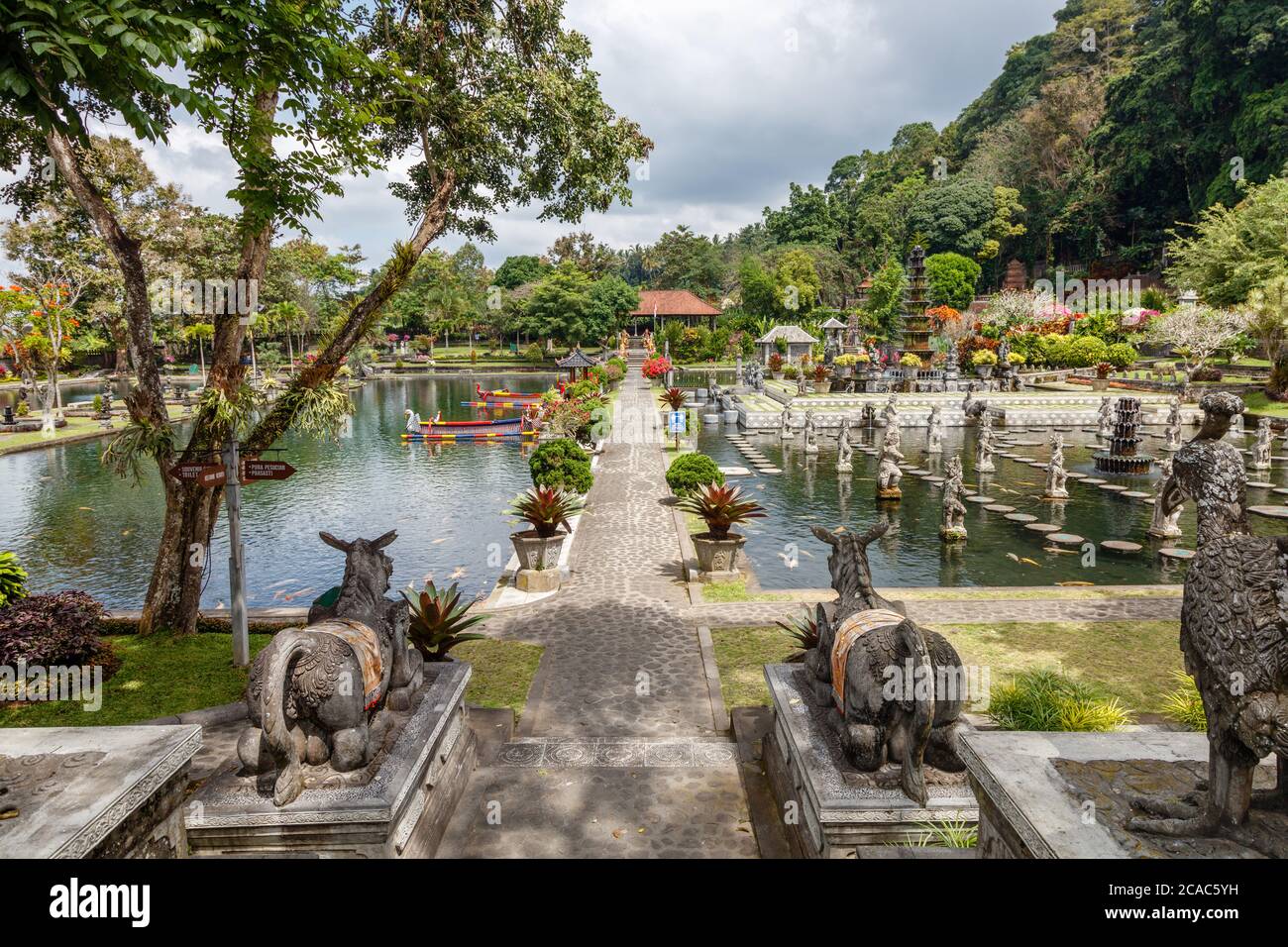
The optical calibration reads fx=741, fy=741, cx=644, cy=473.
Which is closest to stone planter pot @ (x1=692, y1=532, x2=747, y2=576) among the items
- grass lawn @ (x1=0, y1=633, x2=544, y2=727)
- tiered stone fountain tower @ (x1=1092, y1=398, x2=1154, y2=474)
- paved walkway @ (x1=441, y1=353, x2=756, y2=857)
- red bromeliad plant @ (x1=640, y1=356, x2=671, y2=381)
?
paved walkway @ (x1=441, y1=353, x2=756, y2=857)


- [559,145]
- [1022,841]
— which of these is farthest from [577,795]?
[559,145]

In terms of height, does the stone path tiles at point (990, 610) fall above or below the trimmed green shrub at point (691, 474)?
below

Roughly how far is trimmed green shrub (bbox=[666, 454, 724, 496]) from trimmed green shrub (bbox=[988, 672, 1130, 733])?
886 cm

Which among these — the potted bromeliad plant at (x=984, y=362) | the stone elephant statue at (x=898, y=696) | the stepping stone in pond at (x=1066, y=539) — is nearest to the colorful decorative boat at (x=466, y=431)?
the stepping stone in pond at (x=1066, y=539)

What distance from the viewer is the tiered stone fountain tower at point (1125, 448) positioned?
20.0 metres

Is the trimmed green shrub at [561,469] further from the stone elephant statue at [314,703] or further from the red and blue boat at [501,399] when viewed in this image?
the red and blue boat at [501,399]

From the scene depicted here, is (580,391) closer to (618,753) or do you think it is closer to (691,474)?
(691,474)

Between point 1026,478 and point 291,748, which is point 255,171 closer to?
point 291,748

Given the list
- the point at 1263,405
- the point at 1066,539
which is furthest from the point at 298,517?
the point at 1263,405

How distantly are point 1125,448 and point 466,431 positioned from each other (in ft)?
73.1

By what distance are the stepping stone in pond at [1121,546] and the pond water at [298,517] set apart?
1133 centimetres

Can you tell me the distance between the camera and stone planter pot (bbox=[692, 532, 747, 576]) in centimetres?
1127

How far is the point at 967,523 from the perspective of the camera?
15836 millimetres

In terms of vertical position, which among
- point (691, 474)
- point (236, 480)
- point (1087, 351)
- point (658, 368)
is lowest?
point (691, 474)
